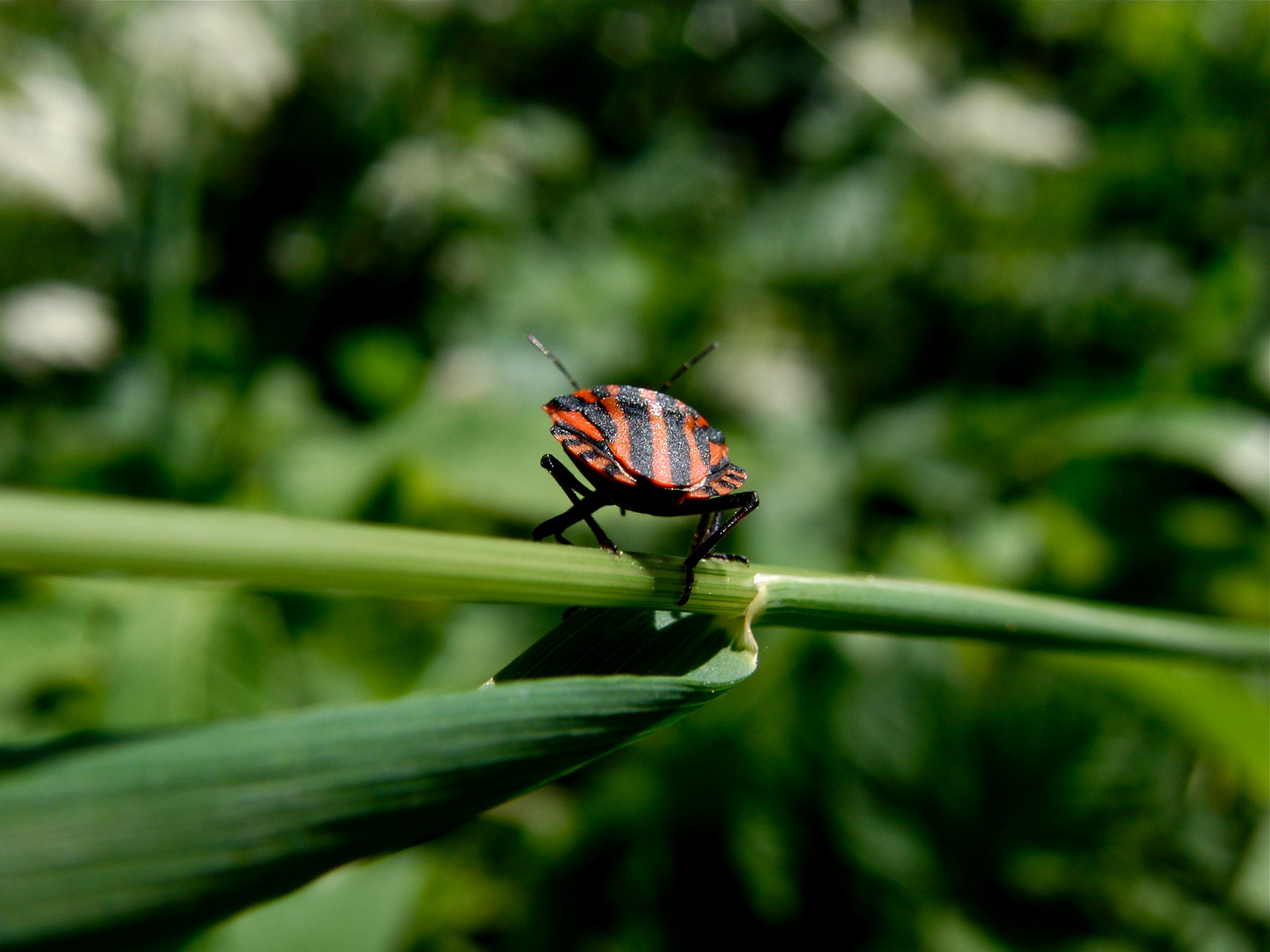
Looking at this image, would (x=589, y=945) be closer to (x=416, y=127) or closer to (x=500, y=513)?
(x=500, y=513)

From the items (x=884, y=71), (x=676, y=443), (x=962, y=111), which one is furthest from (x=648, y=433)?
(x=884, y=71)

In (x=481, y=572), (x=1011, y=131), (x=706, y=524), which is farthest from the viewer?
(x=1011, y=131)

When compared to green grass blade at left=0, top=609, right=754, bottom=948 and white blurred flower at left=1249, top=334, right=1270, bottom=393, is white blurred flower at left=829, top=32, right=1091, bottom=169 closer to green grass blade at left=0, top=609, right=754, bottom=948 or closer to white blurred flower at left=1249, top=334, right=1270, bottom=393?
white blurred flower at left=1249, top=334, right=1270, bottom=393

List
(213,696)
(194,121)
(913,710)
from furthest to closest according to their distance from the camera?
(194,121)
(913,710)
(213,696)

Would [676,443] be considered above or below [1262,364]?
below

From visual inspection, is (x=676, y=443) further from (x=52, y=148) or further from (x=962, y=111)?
(x=962, y=111)

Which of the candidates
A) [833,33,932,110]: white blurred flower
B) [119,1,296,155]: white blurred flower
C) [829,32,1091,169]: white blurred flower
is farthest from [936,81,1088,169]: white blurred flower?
[119,1,296,155]: white blurred flower

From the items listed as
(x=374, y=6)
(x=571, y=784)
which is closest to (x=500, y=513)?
(x=571, y=784)

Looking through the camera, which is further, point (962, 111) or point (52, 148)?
point (962, 111)
